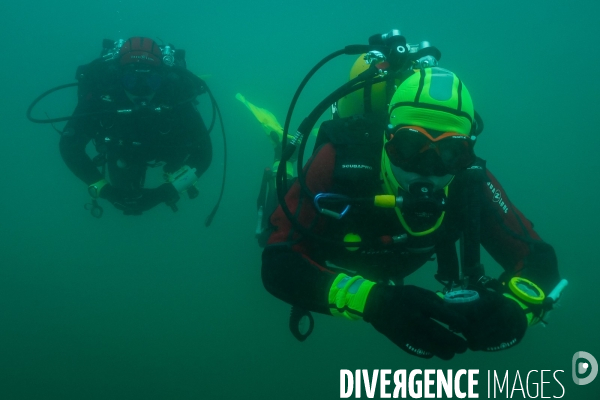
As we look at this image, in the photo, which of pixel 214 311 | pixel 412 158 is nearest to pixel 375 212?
pixel 412 158

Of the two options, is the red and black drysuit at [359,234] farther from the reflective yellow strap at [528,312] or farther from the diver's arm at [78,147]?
the diver's arm at [78,147]

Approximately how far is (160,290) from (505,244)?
8.78 m

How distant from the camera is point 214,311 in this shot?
962 centimetres

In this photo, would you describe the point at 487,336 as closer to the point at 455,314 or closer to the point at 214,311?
the point at 455,314

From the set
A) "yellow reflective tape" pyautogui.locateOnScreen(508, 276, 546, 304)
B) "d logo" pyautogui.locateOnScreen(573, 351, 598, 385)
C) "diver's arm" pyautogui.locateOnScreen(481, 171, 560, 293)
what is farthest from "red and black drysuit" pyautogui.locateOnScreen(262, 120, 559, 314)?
"d logo" pyautogui.locateOnScreen(573, 351, 598, 385)

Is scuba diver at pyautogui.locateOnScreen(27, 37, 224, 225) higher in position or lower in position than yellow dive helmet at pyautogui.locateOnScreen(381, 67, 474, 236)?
higher

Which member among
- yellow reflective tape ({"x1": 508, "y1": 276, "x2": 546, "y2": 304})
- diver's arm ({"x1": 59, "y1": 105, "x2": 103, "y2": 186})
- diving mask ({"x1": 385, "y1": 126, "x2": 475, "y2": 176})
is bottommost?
yellow reflective tape ({"x1": 508, "y1": 276, "x2": 546, "y2": 304})

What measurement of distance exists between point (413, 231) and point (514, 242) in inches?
26.8

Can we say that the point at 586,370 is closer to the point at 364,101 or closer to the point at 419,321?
the point at 364,101

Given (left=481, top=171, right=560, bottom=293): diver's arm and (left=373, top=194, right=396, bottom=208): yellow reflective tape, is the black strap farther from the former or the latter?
(left=373, top=194, right=396, bottom=208): yellow reflective tape

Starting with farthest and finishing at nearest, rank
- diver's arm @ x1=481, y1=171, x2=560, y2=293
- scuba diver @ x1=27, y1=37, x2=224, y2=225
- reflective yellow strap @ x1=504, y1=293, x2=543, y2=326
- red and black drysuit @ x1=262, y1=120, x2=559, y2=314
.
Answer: scuba diver @ x1=27, y1=37, x2=224, y2=225, diver's arm @ x1=481, y1=171, x2=560, y2=293, red and black drysuit @ x1=262, y1=120, x2=559, y2=314, reflective yellow strap @ x1=504, y1=293, x2=543, y2=326

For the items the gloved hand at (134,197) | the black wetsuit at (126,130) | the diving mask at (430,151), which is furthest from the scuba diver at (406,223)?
the gloved hand at (134,197)

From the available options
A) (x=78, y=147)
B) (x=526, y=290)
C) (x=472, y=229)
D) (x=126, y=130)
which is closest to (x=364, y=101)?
(x=472, y=229)

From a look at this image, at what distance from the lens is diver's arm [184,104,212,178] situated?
219 inches
